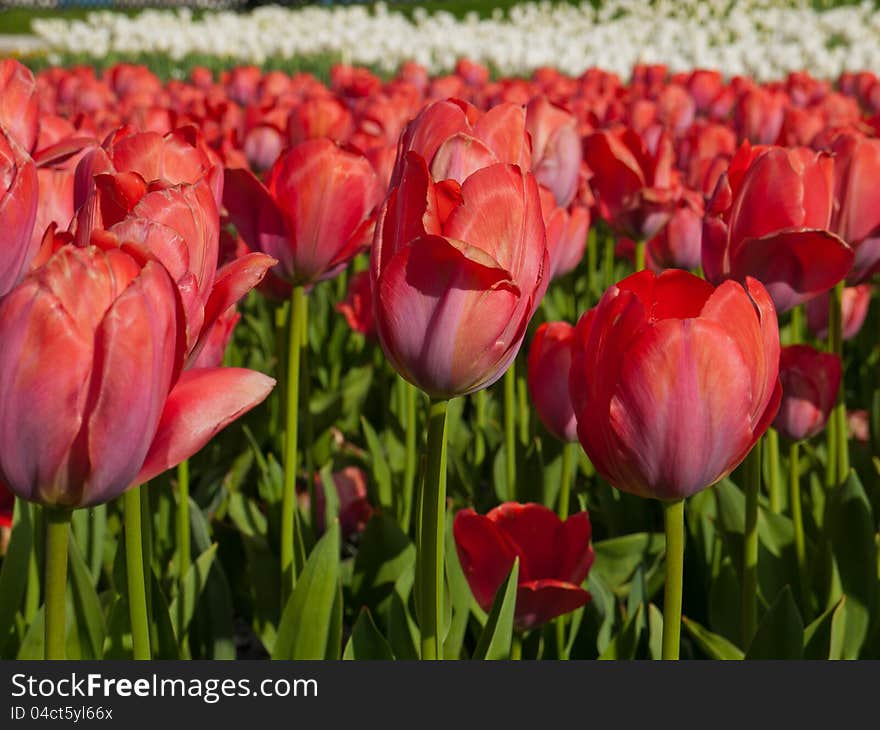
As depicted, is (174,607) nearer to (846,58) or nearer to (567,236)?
(567,236)

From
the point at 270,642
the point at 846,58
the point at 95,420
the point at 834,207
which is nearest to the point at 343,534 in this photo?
the point at 270,642

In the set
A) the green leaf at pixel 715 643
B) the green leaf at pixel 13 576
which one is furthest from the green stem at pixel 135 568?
the green leaf at pixel 715 643

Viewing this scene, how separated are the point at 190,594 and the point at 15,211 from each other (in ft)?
2.42

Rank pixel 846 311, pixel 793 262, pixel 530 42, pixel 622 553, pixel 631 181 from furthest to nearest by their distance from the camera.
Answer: pixel 530 42 < pixel 846 311 < pixel 631 181 < pixel 622 553 < pixel 793 262

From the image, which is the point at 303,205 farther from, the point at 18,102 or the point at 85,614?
the point at 85,614

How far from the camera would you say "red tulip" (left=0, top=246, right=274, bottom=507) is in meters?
0.79

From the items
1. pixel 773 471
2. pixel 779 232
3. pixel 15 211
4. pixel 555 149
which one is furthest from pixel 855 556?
pixel 15 211

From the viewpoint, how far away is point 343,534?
8.39 feet

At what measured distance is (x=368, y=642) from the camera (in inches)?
56.6

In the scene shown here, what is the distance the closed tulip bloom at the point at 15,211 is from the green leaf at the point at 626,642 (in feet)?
2.94

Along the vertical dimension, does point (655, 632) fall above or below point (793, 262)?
below

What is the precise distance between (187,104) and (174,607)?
2.51 m

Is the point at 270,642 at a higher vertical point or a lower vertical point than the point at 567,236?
lower

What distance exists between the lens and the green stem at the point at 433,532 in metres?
1.11
